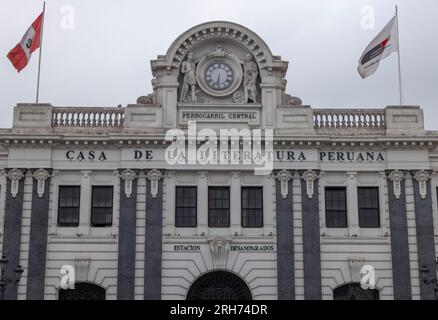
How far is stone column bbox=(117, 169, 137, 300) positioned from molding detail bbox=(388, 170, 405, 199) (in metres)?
12.8

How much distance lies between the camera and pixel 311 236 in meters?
38.5

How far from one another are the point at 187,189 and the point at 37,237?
764 cm

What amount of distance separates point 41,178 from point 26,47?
6834 mm

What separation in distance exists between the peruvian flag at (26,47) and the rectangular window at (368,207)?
1795 cm

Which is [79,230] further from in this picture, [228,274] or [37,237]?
[228,274]

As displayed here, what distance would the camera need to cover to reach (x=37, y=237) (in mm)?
38156

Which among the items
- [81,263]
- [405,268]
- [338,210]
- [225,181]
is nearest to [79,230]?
[81,263]

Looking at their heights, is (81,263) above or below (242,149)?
below

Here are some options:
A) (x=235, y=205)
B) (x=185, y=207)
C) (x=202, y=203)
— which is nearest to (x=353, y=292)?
(x=235, y=205)

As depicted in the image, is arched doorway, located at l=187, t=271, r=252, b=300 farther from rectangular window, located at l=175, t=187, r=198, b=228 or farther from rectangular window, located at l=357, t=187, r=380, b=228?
rectangular window, located at l=357, t=187, r=380, b=228

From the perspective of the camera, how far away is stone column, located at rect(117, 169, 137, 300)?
37.6 meters

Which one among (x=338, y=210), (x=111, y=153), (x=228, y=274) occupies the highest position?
(x=111, y=153)

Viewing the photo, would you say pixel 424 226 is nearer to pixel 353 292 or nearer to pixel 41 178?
pixel 353 292

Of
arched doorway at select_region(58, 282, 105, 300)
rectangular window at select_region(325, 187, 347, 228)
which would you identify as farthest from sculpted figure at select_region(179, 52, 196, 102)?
arched doorway at select_region(58, 282, 105, 300)
